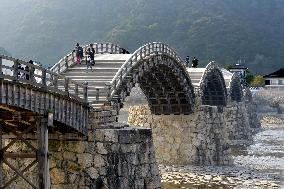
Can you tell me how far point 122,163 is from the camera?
23.1 metres

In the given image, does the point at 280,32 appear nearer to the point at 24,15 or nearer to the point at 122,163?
the point at 24,15

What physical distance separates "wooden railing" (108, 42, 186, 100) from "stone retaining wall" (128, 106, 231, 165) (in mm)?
5743

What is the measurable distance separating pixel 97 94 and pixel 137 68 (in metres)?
7.51

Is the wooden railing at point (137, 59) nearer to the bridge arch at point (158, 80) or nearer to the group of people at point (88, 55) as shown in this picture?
the bridge arch at point (158, 80)

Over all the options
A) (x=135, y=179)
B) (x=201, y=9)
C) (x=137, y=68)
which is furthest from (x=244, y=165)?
(x=201, y=9)

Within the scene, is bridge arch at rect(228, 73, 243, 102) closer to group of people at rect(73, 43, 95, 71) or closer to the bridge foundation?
group of people at rect(73, 43, 95, 71)

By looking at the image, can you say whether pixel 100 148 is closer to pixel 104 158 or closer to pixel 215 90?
pixel 104 158

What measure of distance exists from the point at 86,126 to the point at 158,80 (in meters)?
18.5

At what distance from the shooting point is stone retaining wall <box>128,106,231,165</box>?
43875 millimetres

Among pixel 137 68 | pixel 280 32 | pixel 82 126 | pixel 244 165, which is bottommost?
pixel 244 165

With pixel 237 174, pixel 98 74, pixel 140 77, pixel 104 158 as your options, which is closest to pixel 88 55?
pixel 98 74

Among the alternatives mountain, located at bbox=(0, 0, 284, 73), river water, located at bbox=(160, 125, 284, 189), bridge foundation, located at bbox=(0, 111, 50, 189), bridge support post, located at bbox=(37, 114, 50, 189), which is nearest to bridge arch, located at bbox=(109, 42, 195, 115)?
bridge foundation, located at bbox=(0, 111, 50, 189)

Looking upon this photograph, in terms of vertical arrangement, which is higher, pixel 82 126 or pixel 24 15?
pixel 24 15

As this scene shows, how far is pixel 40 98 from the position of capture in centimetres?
1980
